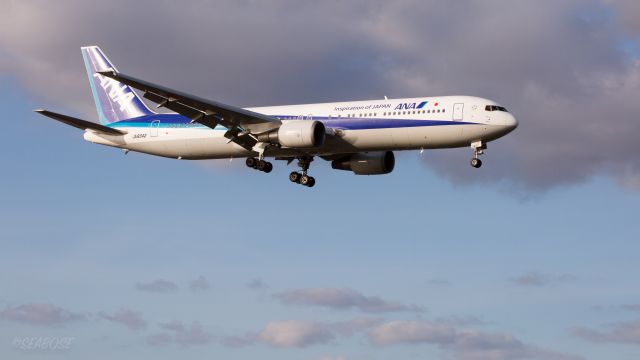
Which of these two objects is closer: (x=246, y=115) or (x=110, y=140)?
(x=246, y=115)

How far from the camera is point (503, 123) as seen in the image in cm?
5925

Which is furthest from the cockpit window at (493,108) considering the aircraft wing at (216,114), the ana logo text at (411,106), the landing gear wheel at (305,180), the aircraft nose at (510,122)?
the landing gear wheel at (305,180)

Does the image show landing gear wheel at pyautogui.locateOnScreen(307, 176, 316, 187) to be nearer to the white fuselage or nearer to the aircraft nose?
the white fuselage

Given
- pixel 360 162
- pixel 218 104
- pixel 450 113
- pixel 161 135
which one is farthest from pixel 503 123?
pixel 161 135

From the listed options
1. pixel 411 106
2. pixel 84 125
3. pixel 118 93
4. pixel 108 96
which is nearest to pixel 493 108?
pixel 411 106

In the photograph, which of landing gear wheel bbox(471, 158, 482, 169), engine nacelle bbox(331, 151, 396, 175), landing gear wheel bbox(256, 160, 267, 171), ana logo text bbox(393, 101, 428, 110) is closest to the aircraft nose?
landing gear wheel bbox(471, 158, 482, 169)

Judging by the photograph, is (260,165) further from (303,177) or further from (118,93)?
(118,93)

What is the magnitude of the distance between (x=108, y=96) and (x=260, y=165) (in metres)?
15.0

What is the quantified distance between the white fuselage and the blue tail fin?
20.3 ft

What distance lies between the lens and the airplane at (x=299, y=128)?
59719mm

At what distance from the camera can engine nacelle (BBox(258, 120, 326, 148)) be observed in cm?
6100

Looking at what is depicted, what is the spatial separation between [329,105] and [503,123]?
36.8ft

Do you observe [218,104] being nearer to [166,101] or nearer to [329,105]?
[166,101]

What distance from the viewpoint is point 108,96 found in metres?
75.1
